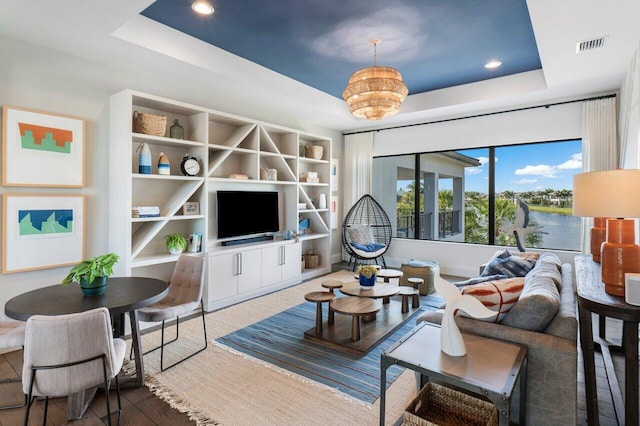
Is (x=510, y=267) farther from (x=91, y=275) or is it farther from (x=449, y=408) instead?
(x=91, y=275)

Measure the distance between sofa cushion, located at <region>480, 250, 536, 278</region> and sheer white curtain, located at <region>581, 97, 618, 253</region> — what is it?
2.00 metres

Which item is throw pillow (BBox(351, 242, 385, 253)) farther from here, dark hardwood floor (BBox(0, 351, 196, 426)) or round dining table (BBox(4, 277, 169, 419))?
dark hardwood floor (BBox(0, 351, 196, 426))

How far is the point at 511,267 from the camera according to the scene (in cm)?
333

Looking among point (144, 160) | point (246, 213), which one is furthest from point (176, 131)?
point (246, 213)

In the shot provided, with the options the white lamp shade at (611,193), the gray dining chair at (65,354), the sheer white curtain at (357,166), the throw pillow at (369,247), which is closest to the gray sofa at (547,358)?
the white lamp shade at (611,193)

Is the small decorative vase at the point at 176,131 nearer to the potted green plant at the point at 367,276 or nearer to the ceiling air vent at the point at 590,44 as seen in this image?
the potted green plant at the point at 367,276

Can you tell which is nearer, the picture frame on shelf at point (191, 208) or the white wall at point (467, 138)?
the picture frame on shelf at point (191, 208)

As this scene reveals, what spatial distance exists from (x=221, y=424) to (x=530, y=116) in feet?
18.6

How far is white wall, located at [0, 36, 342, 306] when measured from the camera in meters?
3.04

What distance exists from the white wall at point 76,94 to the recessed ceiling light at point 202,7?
91 centimetres

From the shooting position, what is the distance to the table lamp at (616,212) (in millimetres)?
1911

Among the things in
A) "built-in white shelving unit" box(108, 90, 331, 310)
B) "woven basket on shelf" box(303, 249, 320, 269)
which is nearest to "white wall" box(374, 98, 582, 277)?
"woven basket on shelf" box(303, 249, 320, 269)

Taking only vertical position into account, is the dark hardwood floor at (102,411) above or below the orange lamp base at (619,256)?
below

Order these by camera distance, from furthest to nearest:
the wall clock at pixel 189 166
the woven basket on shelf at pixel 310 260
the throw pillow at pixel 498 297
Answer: the woven basket on shelf at pixel 310 260 → the wall clock at pixel 189 166 → the throw pillow at pixel 498 297
